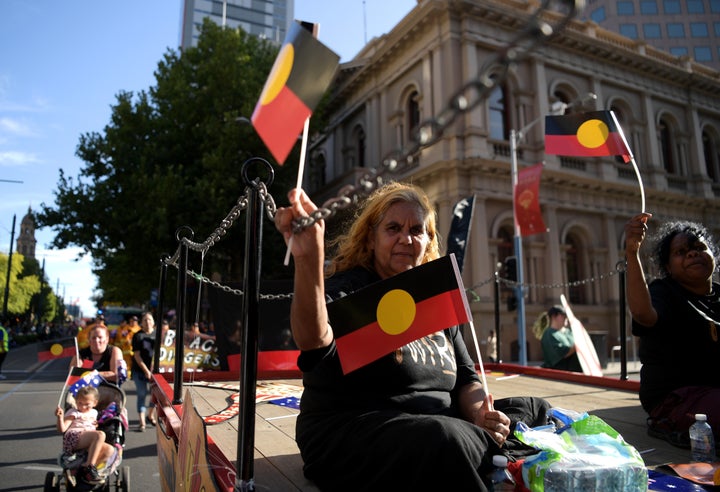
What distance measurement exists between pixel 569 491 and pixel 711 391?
5.05 ft

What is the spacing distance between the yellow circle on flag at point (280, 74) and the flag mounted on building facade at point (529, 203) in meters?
10.3

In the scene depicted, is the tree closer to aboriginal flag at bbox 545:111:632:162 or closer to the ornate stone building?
the ornate stone building

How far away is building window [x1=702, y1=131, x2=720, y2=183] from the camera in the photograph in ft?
85.6

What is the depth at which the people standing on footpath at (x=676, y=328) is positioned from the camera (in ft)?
9.05

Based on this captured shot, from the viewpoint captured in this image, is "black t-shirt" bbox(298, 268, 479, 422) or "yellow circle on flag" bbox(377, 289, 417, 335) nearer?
"yellow circle on flag" bbox(377, 289, 417, 335)

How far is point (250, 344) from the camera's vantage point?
1.78 m

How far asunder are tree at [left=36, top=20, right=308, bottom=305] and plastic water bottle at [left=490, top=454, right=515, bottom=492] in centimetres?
1647

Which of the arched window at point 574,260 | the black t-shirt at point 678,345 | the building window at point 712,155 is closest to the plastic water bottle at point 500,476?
the black t-shirt at point 678,345

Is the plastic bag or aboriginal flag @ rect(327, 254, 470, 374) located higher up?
aboriginal flag @ rect(327, 254, 470, 374)

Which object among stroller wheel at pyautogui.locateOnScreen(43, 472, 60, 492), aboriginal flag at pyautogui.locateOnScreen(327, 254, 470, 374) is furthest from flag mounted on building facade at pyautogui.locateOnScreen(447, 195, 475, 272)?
aboriginal flag at pyautogui.locateOnScreen(327, 254, 470, 374)

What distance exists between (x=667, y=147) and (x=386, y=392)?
28.1m

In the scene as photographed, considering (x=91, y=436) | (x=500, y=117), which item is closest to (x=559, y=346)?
(x=91, y=436)

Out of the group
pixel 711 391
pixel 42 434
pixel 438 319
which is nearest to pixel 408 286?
pixel 438 319

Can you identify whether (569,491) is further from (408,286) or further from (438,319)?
(408,286)
